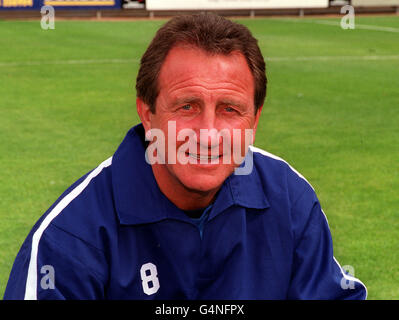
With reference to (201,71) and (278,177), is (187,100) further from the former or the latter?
(278,177)

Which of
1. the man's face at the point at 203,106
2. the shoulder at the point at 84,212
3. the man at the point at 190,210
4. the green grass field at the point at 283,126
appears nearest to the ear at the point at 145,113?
the man at the point at 190,210

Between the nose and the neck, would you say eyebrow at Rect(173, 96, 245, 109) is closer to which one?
the nose

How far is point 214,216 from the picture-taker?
2.98m

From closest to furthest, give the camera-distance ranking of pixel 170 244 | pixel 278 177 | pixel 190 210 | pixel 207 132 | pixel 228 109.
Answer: pixel 207 132, pixel 228 109, pixel 170 244, pixel 190 210, pixel 278 177

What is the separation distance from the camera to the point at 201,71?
275 cm

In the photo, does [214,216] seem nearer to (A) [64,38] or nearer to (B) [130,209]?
(B) [130,209]

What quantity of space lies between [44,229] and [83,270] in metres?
0.20

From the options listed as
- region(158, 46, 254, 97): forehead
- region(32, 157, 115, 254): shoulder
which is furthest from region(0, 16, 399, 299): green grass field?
region(158, 46, 254, 97): forehead

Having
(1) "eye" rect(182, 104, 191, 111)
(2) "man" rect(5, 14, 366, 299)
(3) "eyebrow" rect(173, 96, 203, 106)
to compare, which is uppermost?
(3) "eyebrow" rect(173, 96, 203, 106)

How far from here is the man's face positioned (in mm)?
2746

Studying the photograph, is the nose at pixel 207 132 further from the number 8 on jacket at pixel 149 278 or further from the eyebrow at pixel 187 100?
the number 8 on jacket at pixel 149 278

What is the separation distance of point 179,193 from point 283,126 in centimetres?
787

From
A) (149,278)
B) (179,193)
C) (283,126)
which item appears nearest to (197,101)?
(179,193)

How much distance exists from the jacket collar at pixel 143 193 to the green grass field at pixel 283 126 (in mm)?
2745
